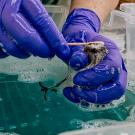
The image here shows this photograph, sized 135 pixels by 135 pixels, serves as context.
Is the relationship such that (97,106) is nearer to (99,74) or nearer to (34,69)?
(99,74)

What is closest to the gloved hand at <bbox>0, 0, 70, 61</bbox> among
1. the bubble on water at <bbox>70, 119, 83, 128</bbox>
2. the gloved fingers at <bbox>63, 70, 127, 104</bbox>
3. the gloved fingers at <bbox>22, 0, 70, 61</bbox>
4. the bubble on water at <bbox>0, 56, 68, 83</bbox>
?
the gloved fingers at <bbox>22, 0, 70, 61</bbox>

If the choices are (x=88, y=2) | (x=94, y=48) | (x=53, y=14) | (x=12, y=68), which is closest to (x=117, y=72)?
(x=94, y=48)

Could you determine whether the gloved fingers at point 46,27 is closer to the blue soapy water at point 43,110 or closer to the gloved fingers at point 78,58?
the gloved fingers at point 78,58

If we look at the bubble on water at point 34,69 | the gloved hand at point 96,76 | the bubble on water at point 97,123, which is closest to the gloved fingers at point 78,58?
the gloved hand at point 96,76

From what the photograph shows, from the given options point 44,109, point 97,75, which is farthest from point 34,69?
point 97,75

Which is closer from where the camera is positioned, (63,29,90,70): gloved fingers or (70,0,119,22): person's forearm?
(63,29,90,70): gloved fingers

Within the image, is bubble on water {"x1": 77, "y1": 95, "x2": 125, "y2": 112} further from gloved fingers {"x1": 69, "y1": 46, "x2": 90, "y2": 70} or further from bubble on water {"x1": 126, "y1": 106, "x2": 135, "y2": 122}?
gloved fingers {"x1": 69, "y1": 46, "x2": 90, "y2": 70}

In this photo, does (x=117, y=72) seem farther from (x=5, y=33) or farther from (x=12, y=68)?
(x=12, y=68)
